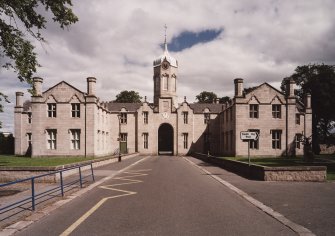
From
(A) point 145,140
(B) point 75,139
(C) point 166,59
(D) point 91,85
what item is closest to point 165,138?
(C) point 166,59

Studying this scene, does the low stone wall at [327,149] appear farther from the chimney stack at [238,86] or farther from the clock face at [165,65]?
the clock face at [165,65]

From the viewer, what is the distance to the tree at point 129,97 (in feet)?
302

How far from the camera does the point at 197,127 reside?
203 ft

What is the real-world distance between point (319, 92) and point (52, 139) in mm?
44164

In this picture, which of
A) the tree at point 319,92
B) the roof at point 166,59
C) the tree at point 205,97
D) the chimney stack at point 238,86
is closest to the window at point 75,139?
the chimney stack at point 238,86

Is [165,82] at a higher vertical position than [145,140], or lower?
higher

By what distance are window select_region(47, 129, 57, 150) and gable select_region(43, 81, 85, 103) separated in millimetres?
3832

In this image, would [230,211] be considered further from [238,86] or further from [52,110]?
[52,110]

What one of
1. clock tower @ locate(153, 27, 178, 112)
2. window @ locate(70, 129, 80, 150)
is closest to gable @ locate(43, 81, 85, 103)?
window @ locate(70, 129, 80, 150)

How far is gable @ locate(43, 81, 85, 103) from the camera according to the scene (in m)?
42.2

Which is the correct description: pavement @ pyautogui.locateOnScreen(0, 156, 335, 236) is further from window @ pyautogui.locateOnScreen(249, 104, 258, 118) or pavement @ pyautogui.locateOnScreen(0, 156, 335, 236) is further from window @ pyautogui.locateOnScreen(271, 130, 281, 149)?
window @ pyautogui.locateOnScreen(271, 130, 281, 149)

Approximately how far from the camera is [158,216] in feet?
30.0

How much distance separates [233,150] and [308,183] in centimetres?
2632

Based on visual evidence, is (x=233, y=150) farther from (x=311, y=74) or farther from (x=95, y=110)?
(x=311, y=74)
